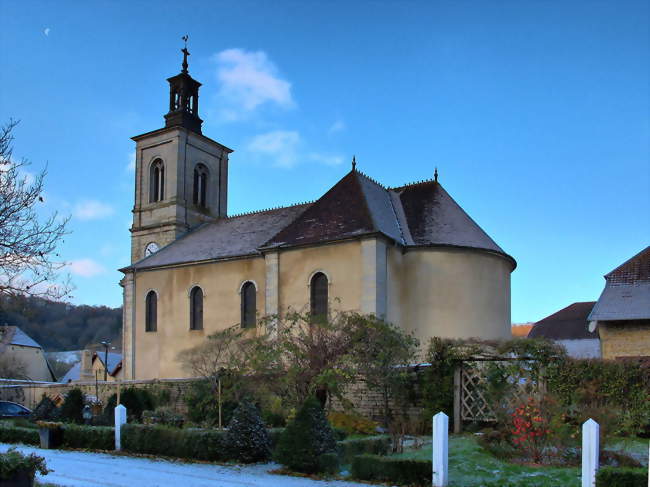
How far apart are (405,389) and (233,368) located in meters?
6.32

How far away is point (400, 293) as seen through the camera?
29.6 meters

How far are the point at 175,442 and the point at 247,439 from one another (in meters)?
2.10

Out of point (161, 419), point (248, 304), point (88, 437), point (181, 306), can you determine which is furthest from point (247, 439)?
point (181, 306)

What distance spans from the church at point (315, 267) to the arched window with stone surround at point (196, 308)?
2.3 inches

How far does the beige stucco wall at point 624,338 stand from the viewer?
24.5 meters

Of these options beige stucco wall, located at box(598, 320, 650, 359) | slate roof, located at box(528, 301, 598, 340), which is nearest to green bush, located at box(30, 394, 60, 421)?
beige stucco wall, located at box(598, 320, 650, 359)

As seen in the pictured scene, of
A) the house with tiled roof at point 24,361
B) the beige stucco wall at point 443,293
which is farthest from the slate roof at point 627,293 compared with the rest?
the house with tiled roof at point 24,361

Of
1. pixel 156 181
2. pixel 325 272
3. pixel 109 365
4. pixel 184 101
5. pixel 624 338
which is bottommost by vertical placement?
pixel 109 365

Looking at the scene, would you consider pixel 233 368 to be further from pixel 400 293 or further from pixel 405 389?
pixel 400 293

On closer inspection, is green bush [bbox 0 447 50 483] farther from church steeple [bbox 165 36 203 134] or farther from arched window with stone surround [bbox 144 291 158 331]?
church steeple [bbox 165 36 203 134]

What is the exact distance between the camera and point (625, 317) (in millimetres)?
24297

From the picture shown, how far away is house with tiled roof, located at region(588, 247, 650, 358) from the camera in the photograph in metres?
24.5

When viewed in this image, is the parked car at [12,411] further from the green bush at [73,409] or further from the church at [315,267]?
the church at [315,267]

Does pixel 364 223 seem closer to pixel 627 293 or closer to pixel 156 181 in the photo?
pixel 627 293
